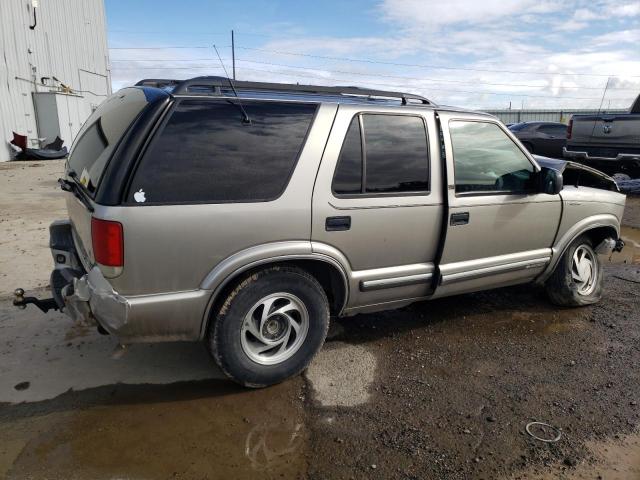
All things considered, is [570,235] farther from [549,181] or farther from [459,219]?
[459,219]

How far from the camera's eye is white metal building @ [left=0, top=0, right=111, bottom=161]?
17.6 meters

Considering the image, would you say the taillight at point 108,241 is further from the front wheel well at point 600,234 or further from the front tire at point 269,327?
the front wheel well at point 600,234

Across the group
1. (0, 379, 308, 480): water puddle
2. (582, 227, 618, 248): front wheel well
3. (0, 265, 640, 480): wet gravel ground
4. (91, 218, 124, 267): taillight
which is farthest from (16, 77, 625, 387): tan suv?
(582, 227, 618, 248): front wheel well

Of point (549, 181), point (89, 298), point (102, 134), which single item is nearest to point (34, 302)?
point (89, 298)

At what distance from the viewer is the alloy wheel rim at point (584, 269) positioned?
455 centimetres

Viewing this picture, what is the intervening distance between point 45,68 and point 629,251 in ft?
73.6

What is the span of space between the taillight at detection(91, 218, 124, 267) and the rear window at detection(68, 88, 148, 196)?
288mm

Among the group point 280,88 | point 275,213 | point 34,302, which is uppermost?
point 280,88

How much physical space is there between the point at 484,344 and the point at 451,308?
732 mm

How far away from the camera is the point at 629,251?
6.80 metres

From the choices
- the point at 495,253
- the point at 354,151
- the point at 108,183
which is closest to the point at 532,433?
the point at 495,253

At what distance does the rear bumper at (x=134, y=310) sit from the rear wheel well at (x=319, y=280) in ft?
0.40

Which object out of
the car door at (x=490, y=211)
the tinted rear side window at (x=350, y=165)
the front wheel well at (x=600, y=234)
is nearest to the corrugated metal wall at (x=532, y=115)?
the front wheel well at (x=600, y=234)

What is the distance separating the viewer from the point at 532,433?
9.11 feet
